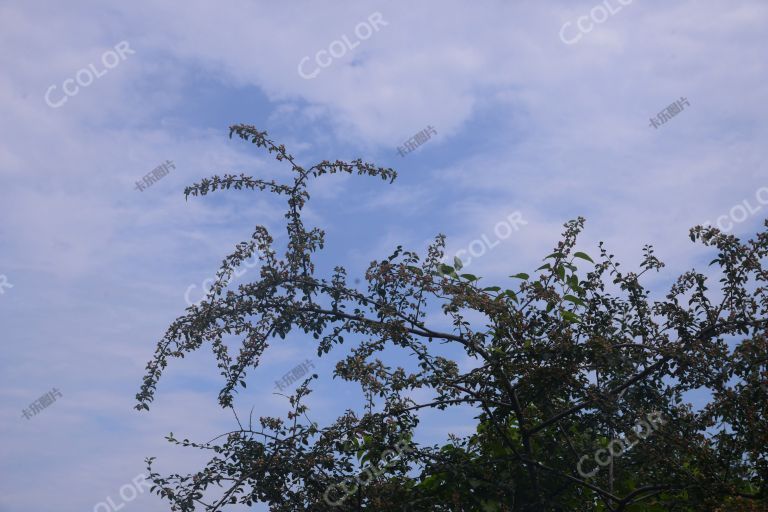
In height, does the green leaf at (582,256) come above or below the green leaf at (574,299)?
above

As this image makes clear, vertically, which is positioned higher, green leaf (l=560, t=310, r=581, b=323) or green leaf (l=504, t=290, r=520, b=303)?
green leaf (l=504, t=290, r=520, b=303)

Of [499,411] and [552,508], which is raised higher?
[499,411]

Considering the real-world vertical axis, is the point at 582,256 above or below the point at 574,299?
above

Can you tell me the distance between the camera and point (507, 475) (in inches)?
230

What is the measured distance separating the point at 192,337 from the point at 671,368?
3.71 metres

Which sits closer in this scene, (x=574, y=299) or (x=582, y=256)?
(x=574, y=299)

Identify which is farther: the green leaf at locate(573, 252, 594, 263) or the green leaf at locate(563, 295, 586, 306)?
the green leaf at locate(573, 252, 594, 263)

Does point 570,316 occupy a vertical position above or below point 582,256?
below

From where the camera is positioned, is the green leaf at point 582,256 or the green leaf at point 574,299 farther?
the green leaf at point 582,256

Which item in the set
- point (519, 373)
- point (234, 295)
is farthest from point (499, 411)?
point (234, 295)

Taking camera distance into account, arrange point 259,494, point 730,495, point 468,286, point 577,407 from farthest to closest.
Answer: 1. point 468,286
2. point 259,494
3. point 577,407
4. point 730,495

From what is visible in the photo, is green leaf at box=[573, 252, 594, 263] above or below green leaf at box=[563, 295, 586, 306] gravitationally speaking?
above

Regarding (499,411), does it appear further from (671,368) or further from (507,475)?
(671,368)

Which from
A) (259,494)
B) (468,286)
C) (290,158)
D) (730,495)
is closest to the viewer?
(730,495)
